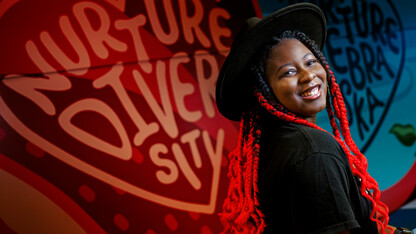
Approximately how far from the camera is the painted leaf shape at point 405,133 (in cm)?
273

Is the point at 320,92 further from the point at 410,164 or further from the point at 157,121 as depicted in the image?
the point at 410,164

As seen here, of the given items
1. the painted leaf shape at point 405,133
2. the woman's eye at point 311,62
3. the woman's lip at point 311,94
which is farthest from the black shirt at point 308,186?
the painted leaf shape at point 405,133

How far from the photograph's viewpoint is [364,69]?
262 cm

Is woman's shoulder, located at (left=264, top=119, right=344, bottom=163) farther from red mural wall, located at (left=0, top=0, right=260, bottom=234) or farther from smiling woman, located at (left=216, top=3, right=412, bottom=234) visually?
red mural wall, located at (left=0, top=0, right=260, bottom=234)

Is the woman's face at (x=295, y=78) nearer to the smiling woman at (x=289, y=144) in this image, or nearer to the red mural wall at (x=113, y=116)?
the smiling woman at (x=289, y=144)

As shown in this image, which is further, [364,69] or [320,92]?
[364,69]

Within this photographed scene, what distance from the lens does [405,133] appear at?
276 centimetres

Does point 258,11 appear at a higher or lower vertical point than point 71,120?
higher

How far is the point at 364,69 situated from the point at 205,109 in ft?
4.65

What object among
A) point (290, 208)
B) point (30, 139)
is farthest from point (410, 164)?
point (30, 139)

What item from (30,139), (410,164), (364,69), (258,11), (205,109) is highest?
(258,11)

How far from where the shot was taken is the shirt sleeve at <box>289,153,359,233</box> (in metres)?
0.78

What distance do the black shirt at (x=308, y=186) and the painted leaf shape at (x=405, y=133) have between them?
6.84 feet

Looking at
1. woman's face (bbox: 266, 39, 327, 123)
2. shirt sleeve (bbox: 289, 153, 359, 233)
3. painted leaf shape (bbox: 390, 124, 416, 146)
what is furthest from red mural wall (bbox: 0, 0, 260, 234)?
painted leaf shape (bbox: 390, 124, 416, 146)
